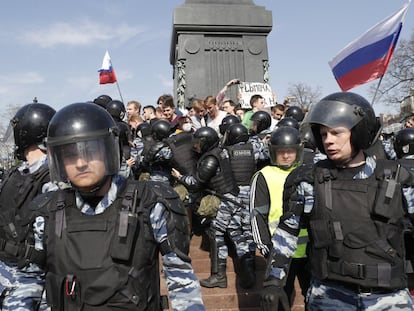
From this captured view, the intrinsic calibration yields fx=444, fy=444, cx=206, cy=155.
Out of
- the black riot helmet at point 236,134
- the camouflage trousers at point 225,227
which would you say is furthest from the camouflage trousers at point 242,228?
the black riot helmet at point 236,134

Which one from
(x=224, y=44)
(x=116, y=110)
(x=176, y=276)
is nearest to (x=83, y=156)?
(x=176, y=276)

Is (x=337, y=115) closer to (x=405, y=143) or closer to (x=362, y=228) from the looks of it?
(x=362, y=228)

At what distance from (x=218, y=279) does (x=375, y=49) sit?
3.35 m

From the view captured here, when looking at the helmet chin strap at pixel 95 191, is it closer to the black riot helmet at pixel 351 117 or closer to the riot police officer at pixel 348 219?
the riot police officer at pixel 348 219

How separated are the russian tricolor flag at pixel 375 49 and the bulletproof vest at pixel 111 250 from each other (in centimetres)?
389

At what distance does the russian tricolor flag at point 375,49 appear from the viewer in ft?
17.0

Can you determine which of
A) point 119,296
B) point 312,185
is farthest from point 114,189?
point 312,185

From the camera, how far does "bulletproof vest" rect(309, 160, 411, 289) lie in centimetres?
259

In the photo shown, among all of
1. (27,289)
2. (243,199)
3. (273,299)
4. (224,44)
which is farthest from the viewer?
(224,44)

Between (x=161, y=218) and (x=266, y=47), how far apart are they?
13097 mm

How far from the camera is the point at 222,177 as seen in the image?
18.7 feet

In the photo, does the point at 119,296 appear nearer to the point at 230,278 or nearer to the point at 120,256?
the point at 120,256

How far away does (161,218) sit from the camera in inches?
84.2

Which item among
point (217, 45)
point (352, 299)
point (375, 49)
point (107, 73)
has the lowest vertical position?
point (352, 299)
